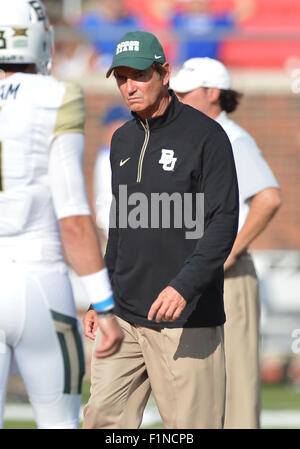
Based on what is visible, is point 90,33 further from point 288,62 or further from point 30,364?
point 30,364

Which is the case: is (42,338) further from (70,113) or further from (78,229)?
(70,113)

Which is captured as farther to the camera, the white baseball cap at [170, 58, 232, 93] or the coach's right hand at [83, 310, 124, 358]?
the white baseball cap at [170, 58, 232, 93]

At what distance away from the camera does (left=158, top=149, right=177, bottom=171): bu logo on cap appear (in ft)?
12.9

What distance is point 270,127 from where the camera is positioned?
1058 cm

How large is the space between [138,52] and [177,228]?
28.1 inches

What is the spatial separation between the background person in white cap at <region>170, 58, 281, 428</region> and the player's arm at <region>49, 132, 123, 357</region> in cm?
173

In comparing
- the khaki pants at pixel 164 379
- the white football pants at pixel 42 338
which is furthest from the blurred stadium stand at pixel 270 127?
the white football pants at pixel 42 338

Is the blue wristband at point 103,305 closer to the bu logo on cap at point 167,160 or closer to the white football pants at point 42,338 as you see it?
the white football pants at point 42,338

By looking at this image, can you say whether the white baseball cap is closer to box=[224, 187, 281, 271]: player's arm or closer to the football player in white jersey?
box=[224, 187, 281, 271]: player's arm

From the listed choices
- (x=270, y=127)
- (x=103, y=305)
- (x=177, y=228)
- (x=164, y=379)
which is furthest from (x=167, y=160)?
(x=270, y=127)

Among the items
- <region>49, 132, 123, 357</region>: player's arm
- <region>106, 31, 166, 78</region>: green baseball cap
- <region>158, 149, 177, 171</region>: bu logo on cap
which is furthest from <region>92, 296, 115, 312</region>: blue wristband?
<region>106, 31, 166, 78</region>: green baseball cap

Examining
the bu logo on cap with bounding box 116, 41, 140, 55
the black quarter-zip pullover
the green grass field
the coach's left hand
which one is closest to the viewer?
the coach's left hand

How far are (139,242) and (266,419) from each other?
4122 millimetres

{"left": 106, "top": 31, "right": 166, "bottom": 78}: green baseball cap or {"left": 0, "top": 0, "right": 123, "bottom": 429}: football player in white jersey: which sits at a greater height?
{"left": 106, "top": 31, "right": 166, "bottom": 78}: green baseball cap
